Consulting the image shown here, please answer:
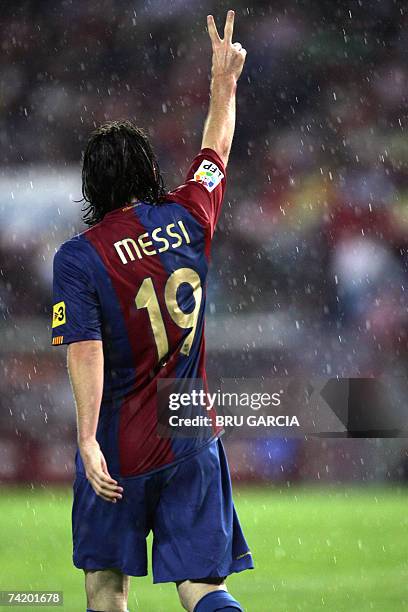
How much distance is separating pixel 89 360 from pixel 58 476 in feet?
18.1

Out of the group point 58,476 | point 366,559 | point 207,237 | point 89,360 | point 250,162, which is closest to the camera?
point 89,360

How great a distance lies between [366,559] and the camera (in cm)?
457

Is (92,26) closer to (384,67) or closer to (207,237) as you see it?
(384,67)

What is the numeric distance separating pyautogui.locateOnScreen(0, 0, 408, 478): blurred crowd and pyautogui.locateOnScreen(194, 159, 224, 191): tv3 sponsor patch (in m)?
5.78

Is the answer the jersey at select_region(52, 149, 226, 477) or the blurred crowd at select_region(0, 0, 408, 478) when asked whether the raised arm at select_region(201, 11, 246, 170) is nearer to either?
the jersey at select_region(52, 149, 226, 477)

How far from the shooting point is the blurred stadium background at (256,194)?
733cm

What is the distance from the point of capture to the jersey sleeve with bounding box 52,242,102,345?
1.95 metres

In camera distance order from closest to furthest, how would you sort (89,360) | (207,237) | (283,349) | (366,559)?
(89,360), (207,237), (366,559), (283,349)

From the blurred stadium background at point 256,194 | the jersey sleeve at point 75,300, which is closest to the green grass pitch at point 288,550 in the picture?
the blurred stadium background at point 256,194

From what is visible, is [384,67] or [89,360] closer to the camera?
[89,360]

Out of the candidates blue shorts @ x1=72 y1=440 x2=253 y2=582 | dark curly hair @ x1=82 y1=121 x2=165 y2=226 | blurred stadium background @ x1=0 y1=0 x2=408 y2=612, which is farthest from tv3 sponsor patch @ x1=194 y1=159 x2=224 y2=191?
blurred stadium background @ x1=0 y1=0 x2=408 y2=612

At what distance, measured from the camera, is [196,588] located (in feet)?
6.53

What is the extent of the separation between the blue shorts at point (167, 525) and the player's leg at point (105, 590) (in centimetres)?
3

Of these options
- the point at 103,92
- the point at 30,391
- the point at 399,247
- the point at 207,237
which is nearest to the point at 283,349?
the point at 399,247
